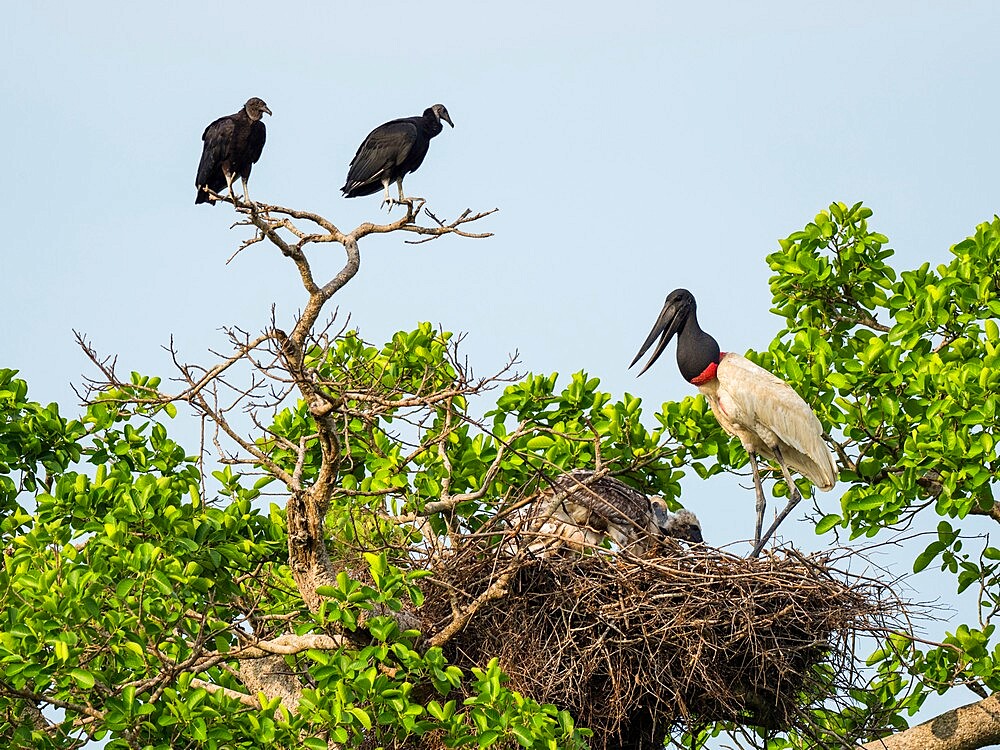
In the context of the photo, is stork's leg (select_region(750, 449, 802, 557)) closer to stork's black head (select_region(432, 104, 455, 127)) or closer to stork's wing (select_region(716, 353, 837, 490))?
stork's wing (select_region(716, 353, 837, 490))

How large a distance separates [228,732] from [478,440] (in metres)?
3.33

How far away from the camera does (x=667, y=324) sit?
11164mm

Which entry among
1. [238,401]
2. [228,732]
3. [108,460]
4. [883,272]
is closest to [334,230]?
[238,401]

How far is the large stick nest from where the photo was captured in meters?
7.64

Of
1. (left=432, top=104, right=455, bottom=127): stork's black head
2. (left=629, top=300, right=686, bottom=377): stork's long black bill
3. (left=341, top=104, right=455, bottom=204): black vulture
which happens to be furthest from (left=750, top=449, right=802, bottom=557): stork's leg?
(left=432, top=104, right=455, bottom=127): stork's black head

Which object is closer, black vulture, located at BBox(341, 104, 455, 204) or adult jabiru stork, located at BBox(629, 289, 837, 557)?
adult jabiru stork, located at BBox(629, 289, 837, 557)

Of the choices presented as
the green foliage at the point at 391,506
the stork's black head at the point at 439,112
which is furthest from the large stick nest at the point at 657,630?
the stork's black head at the point at 439,112

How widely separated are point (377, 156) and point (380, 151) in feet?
0.18

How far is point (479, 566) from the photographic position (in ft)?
26.0

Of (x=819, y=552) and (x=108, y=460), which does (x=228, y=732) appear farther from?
(x=108, y=460)

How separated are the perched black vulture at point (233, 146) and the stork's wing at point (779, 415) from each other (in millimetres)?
4054

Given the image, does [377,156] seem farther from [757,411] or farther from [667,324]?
[757,411]

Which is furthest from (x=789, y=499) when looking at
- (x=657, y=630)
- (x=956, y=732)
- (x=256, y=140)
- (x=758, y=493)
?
(x=256, y=140)

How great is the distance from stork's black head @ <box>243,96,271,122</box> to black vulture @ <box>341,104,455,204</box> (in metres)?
0.93
